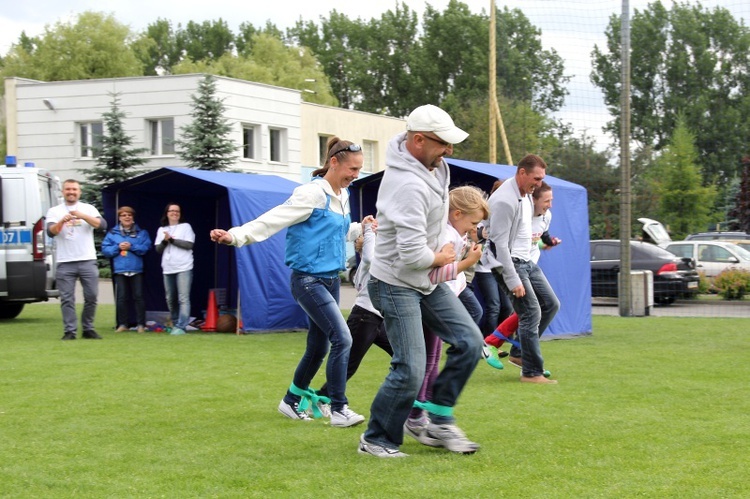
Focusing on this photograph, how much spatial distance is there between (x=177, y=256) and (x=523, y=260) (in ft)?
22.6

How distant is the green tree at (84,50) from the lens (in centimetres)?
5378

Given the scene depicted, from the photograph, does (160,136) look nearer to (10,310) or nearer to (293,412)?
(10,310)

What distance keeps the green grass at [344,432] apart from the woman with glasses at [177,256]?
3.15m

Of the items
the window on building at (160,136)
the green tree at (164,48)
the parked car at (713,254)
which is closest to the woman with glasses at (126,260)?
the parked car at (713,254)

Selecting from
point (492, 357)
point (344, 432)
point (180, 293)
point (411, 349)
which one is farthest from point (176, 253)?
point (411, 349)

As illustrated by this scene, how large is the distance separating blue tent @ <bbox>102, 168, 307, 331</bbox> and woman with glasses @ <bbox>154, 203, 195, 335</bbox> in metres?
0.67

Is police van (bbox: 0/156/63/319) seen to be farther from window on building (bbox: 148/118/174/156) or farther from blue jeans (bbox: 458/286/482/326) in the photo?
window on building (bbox: 148/118/174/156)

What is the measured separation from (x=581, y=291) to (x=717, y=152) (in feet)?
140

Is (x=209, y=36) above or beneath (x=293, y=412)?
above

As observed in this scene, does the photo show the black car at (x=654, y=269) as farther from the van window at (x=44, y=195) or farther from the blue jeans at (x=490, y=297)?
the van window at (x=44, y=195)

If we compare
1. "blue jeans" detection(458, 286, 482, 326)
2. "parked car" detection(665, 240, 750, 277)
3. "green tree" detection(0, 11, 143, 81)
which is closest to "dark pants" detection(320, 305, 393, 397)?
"blue jeans" detection(458, 286, 482, 326)

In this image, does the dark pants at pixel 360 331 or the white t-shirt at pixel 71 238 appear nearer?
the dark pants at pixel 360 331

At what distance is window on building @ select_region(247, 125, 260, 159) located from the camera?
38531 mm

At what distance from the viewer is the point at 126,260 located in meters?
15.0
